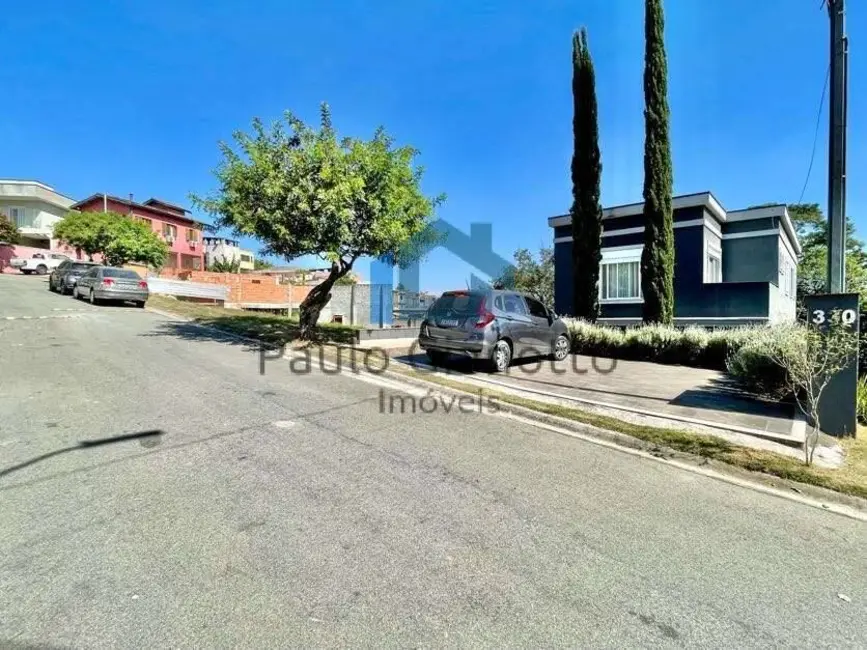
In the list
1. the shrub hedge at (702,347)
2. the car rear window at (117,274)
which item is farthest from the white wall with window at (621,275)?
the car rear window at (117,274)

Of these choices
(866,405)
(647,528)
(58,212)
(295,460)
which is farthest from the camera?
(58,212)

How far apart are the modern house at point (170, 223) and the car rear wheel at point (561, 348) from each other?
42695 mm

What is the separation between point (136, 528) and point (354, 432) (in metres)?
2.33

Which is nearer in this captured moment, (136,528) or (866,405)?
(136,528)

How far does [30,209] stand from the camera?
143ft

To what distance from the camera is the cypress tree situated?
14828 millimetres

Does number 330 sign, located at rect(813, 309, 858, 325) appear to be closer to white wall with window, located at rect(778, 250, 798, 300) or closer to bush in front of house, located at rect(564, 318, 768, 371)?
bush in front of house, located at rect(564, 318, 768, 371)

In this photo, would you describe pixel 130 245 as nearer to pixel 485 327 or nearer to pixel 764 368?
pixel 485 327

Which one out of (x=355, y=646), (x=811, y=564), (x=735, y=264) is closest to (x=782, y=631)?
(x=811, y=564)

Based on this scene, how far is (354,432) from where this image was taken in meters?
5.01

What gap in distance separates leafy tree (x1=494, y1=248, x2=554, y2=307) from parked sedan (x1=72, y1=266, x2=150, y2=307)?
18.4 metres

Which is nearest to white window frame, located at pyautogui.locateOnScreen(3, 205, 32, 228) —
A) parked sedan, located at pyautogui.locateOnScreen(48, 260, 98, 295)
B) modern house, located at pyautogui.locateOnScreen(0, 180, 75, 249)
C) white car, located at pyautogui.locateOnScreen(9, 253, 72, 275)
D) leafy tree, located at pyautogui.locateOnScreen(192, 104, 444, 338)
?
modern house, located at pyautogui.locateOnScreen(0, 180, 75, 249)

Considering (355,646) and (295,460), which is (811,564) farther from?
(295,460)

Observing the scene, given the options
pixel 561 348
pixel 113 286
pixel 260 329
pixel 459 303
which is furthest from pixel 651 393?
pixel 113 286
